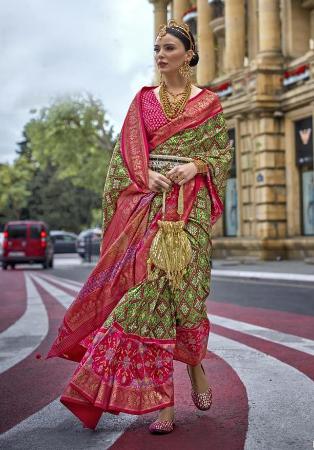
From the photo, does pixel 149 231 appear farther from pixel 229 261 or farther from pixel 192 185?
pixel 229 261

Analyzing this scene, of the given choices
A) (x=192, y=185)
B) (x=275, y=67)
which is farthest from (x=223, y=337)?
(x=275, y=67)

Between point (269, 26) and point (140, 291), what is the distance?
23.7 m

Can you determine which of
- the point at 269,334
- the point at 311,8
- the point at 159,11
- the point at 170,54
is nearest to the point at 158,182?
the point at 170,54

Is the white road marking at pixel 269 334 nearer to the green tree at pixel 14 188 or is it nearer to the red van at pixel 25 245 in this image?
the red van at pixel 25 245

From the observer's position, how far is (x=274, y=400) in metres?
Answer: 3.77

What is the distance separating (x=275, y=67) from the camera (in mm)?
24422

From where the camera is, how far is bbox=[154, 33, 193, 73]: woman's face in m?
3.54

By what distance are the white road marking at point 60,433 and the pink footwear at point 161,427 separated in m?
0.15

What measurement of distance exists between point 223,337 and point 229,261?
18284 mm

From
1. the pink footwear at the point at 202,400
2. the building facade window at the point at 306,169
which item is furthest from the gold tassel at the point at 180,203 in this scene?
the building facade window at the point at 306,169

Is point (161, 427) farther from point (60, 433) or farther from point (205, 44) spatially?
point (205, 44)

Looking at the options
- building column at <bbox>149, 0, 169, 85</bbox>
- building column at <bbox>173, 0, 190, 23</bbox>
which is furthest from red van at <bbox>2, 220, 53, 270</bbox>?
building column at <bbox>149, 0, 169, 85</bbox>

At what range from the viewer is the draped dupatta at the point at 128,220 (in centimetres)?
335

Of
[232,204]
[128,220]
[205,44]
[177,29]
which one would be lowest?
[128,220]
